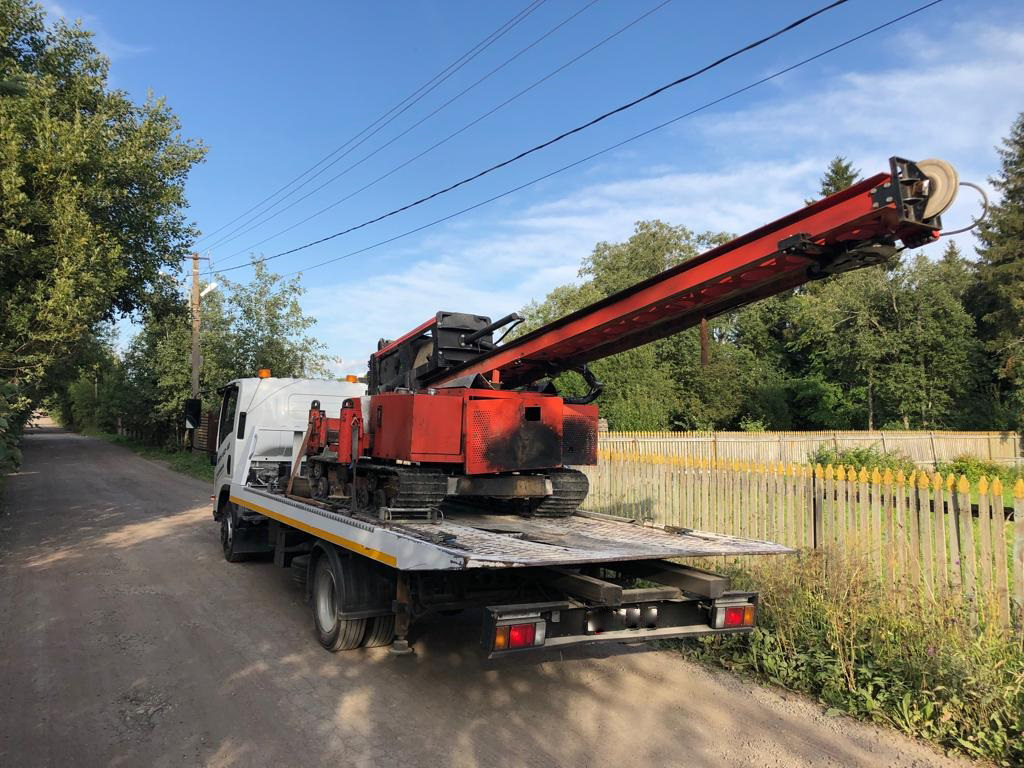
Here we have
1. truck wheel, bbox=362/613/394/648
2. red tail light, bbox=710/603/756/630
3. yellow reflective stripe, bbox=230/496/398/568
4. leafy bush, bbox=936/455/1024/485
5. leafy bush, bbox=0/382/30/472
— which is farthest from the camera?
leafy bush, bbox=936/455/1024/485

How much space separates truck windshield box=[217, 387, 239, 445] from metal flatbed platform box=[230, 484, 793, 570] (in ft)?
11.4

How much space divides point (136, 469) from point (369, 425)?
22.6 m

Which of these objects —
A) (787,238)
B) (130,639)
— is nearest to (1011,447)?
(787,238)

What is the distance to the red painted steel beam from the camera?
3594mm

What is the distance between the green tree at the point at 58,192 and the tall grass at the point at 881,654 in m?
10.3

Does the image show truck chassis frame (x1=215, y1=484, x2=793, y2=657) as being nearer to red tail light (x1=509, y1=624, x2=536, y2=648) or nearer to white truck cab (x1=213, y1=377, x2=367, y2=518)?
red tail light (x1=509, y1=624, x2=536, y2=648)

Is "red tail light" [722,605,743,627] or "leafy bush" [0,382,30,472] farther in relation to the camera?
"leafy bush" [0,382,30,472]

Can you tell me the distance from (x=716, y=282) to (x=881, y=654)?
309 cm

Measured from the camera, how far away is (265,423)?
9102 millimetres

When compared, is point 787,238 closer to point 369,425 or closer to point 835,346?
point 369,425

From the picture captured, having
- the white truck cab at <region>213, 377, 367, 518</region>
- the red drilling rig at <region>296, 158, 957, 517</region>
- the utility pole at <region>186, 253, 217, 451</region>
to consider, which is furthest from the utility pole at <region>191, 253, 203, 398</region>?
the red drilling rig at <region>296, 158, 957, 517</region>

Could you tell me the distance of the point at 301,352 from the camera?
930 inches

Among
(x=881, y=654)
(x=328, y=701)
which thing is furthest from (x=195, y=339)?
(x=881, y=654)

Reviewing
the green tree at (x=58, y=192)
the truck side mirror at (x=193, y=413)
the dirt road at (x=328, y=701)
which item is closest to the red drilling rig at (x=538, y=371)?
the dirt road at (x=328, y=701)
